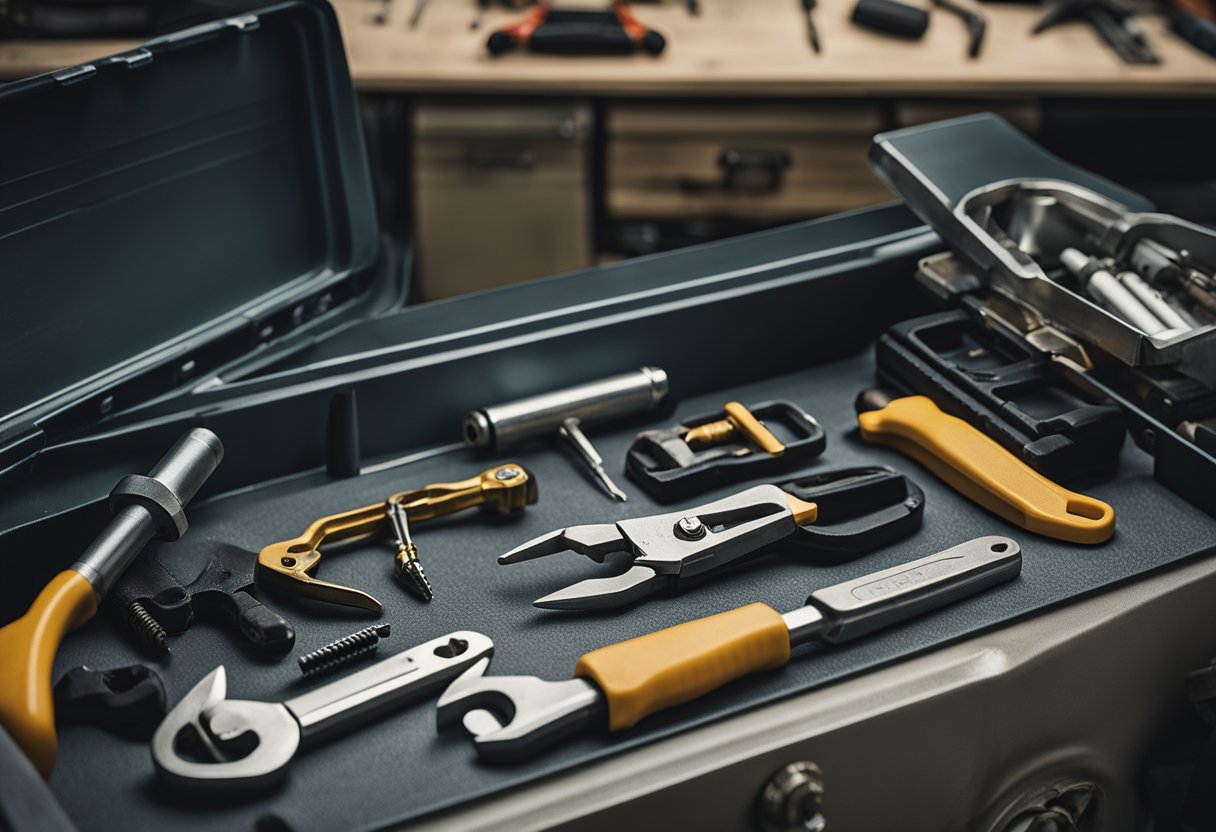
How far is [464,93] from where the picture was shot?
5.42ft

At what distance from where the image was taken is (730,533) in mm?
783

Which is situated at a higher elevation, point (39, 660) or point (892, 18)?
point (892, 18)

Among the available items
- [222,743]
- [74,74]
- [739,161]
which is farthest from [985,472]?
[739,161]

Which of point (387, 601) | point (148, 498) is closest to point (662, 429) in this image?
point (387, 601)

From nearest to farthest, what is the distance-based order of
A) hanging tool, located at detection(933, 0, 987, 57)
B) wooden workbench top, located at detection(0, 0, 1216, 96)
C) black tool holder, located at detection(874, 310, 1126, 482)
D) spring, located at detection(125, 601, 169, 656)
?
spring, located at detection(125, 601, 169, 656)
black tool holder, located at detection(874, 310, 1126, 482)
wooden workbench top, located at detection(0, 0, 1216, 96)
hanging tool, located at detection(933, 0, 987, 57)

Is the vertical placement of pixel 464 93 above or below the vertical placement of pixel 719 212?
above

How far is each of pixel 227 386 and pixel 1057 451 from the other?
0.59 metres

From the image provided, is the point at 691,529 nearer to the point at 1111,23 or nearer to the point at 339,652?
the point at 339,652

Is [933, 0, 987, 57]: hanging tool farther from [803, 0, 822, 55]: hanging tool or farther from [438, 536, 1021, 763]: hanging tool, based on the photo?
[438, 536, 1021, 763]: hanging tool

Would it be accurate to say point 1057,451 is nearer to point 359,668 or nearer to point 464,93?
point 359,668

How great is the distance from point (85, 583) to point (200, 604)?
72 millimetres

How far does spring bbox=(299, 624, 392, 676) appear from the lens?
0.70 meters

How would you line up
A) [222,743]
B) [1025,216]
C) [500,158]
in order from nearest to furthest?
[222,743]
[1025,216]
[500,158]

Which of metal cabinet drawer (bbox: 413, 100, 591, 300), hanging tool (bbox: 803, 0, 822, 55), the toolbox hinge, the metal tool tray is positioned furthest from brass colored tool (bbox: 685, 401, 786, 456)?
hanging tool (bbox: 803, 0, 822, 55)
